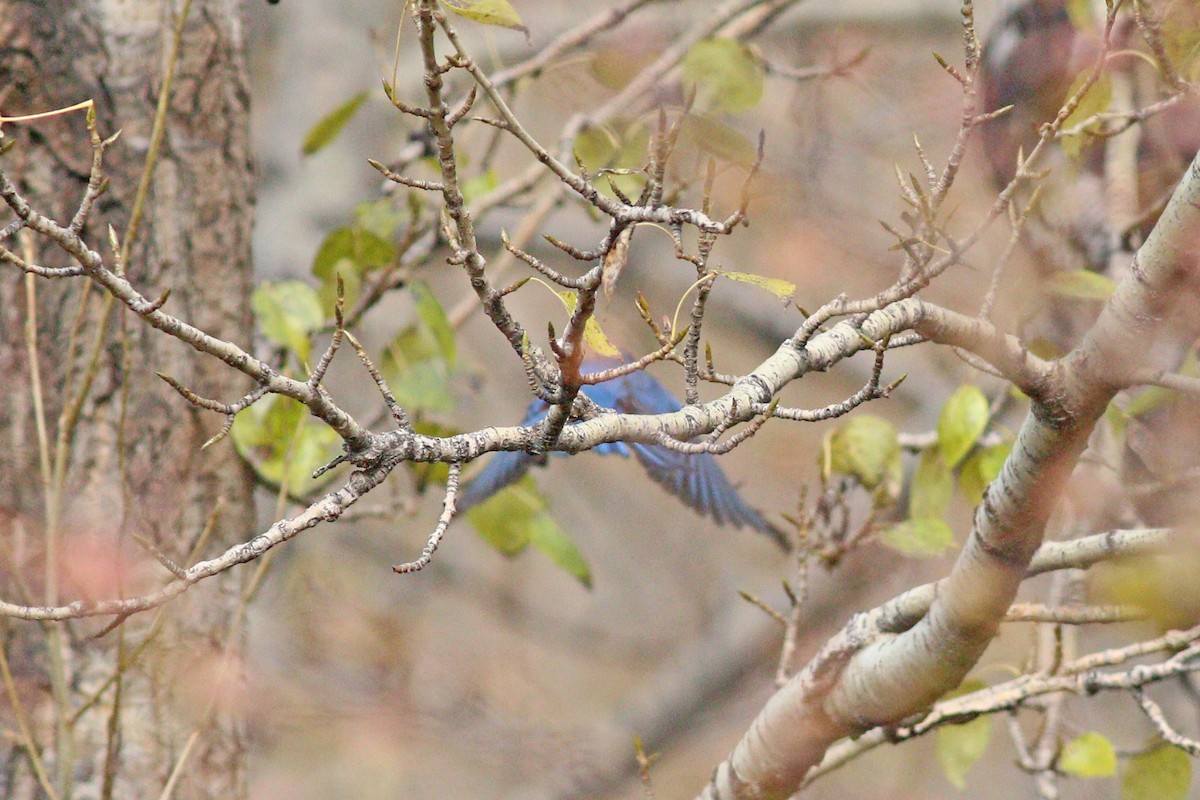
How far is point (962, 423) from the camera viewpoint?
164 centimetres

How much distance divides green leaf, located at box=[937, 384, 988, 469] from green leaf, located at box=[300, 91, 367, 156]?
121 cm

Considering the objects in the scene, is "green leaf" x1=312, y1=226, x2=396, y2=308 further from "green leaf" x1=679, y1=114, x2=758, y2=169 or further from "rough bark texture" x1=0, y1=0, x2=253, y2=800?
"green leaf" x1=679, y1=114, x2=758, y2=169

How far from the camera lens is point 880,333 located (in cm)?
96

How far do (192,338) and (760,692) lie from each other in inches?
135

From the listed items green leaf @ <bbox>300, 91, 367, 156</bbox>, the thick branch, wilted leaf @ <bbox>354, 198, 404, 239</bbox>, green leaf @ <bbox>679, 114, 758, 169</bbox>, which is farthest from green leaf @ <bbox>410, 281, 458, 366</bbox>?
the thick branch

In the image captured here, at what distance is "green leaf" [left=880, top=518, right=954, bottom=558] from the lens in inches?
63.1

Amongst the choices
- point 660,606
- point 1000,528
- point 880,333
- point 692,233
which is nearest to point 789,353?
point 880,333

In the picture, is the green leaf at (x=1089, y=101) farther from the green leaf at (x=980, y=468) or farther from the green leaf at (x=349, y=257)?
the green leaf at (x=349, y=257)

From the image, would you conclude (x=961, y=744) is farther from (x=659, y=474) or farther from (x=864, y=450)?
(x=659, y=474)

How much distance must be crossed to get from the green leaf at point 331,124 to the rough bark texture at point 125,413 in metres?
0.34

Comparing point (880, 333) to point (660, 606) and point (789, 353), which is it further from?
point (660, 606)

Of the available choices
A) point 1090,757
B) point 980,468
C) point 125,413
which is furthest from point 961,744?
point 125,413

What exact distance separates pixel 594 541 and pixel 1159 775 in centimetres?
367

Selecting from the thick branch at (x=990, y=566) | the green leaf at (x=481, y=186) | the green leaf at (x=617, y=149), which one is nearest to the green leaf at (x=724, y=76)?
the green leaf at (x=617, y=149)
